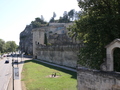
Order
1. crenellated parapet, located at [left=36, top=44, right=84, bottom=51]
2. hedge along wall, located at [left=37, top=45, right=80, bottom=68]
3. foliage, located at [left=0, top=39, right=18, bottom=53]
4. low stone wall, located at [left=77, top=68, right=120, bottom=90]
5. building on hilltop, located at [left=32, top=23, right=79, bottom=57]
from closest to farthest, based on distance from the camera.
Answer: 1. low stone wall, located at [left=77, top=68, right=120, bottom=90]
2. crenellated parapet, located at [left=36, top=44, right=84, bottom=51]
3. hedge along wall, located at [left=37, top=45, right=80, bottom=68]
4. building on hilltop, located at [left=32, top=23, right=79, bottom=57]
5. foliage, located at [left=0, top=39, right=18, bottom=53]

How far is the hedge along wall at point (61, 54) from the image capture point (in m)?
26.2

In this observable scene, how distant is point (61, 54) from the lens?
31.3m

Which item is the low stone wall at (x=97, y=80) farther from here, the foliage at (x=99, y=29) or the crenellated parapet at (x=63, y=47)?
the crenellated parapet at (x=63, y=47)

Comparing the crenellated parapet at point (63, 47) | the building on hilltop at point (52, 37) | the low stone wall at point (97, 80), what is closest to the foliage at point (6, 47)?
the building on hilltop at point (52, 37)

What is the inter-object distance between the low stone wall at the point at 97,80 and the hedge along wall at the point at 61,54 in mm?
15738

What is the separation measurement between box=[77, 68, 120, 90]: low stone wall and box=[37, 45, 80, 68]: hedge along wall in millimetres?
15738

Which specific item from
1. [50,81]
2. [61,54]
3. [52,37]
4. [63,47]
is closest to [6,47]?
[52,37]

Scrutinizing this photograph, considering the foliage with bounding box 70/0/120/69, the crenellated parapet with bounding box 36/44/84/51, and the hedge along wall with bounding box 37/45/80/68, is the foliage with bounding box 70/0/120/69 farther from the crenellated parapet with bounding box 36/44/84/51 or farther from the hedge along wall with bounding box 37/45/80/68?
the hedge along wall with bounding box 37/45/80/68

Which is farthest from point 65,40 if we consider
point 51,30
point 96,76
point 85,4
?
point 96,76

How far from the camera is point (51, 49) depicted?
36438mm

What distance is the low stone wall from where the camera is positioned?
24.1 feet

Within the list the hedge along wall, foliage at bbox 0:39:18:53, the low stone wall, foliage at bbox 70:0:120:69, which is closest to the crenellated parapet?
Result: the hedge along wall

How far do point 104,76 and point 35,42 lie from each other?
43429mm

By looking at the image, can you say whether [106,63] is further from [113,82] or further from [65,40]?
[65,40]
